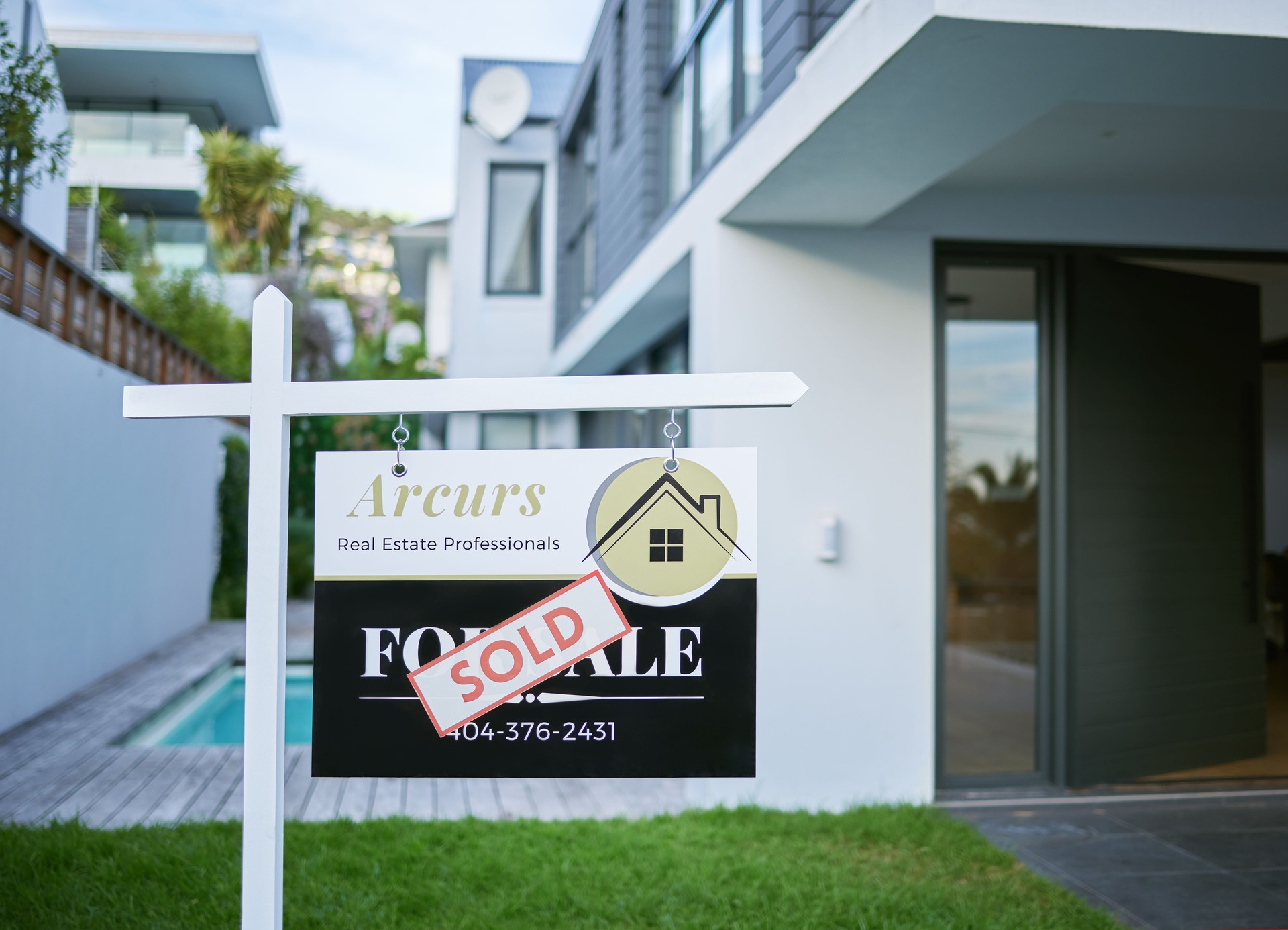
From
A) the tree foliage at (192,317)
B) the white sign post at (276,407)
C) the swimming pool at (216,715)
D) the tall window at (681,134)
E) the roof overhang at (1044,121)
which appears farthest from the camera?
the tree foliage at (192,317)

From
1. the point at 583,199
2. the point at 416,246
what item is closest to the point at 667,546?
the point at 583,199

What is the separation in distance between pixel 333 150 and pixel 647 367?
114 feet

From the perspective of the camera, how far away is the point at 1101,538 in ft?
15.3

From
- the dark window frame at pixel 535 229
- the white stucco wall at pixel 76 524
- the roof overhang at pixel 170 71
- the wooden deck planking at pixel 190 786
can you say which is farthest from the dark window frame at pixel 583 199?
the roof overhang at pixel 170 71

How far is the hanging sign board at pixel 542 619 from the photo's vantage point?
1.98 m

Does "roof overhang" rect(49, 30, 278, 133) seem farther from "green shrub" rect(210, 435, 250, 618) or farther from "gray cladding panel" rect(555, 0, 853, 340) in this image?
"gray cladding panel" rect(555, 0, 853, 340)

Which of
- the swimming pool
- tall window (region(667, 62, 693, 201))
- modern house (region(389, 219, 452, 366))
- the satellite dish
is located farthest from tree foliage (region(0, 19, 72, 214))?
modern house (region(389, 219, 452, 366))

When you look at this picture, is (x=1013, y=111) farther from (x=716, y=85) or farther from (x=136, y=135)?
(x=136, y=135)

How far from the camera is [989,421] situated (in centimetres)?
515

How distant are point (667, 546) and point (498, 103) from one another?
10587 millimetres

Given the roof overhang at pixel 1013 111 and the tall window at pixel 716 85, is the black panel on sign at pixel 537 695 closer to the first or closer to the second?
the roof overhang at pixel 1013 111

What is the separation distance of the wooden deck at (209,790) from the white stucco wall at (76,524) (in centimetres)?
66

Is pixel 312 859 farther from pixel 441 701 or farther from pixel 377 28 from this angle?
pixel 377 28

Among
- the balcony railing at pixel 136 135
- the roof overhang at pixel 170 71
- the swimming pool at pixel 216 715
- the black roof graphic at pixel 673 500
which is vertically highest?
the roof overhang at pixel 170 71
